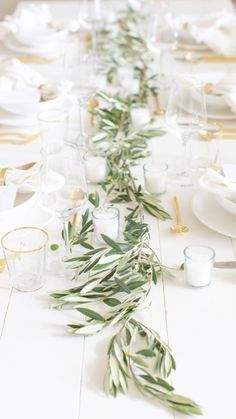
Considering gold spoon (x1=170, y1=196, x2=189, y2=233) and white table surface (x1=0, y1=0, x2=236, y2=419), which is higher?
white table surface (x1=0, y1=0, x2=236, y2=419)

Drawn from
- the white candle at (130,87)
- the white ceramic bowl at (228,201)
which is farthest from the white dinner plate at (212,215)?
the white candle at (130,87)

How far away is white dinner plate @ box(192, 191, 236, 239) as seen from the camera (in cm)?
147

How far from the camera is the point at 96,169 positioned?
1.70 m

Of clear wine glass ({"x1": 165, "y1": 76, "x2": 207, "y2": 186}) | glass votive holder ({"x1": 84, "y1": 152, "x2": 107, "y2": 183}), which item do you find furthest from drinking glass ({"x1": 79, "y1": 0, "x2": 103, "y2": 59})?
glass votive holder ({"x1": 84, "y1": 152, "x2": 107, "y2": 183})

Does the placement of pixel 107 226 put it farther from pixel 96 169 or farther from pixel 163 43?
pixel 163 43

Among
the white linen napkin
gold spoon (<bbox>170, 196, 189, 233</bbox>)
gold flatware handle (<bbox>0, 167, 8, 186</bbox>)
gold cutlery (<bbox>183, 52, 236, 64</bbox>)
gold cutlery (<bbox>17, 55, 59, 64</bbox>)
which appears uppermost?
the white linen napkin

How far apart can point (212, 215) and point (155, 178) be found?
0.62 ft

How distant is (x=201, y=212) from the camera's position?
1.53 metres

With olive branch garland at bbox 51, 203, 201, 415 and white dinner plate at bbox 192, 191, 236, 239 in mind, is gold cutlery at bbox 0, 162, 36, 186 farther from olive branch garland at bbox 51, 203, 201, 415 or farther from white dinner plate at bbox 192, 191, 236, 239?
white dinner plate at bbox 192, 191, 236, 239

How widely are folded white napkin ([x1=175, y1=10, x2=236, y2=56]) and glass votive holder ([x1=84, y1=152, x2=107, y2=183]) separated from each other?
3.99ft

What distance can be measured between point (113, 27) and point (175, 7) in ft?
1.78

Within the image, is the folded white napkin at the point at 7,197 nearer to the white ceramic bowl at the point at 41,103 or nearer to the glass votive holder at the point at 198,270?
the glass votive holder at the point at 198,270

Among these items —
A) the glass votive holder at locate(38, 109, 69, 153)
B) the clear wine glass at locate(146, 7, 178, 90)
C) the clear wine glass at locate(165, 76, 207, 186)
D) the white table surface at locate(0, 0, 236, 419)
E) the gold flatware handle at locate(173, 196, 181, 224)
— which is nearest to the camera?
the white table surface at locate(0, 0, 236, 419)

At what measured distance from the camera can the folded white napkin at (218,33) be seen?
8.98 feet
